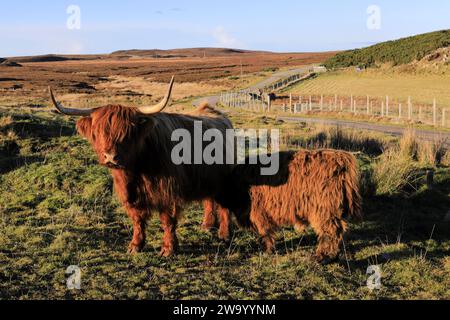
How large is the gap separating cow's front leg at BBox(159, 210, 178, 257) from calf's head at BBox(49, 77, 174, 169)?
760 millimetres

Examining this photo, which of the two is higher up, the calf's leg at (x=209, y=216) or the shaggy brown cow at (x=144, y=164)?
the shaggy brown cow at (x=144, y=164)

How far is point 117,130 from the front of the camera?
179 inches

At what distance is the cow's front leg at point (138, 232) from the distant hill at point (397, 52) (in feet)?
172

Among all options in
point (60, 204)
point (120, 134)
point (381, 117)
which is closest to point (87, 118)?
point (120, 134)

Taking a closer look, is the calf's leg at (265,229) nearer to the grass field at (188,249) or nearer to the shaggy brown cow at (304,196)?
the shaggy brown cow at (304,196)

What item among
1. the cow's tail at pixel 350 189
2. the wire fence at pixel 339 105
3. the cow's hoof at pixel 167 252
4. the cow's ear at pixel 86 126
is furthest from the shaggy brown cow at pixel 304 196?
the wire fence at pixel 339 105

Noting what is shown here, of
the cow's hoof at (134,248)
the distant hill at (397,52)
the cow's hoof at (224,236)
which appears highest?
the distant hill at (397,52)

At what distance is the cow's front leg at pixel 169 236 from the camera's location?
199 inches

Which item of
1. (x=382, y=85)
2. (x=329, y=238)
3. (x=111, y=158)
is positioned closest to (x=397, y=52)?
(x=382, y=85)

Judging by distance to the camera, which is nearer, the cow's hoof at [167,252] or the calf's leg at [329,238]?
the calf's leg at [329,238]

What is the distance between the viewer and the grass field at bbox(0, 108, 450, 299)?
4125mm

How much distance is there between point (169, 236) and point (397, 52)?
57.4 m

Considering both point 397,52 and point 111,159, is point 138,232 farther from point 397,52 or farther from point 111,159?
point 397,52

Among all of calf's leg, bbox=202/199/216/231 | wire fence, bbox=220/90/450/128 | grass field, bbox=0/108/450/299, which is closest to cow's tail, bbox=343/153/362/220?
grass field, bbox=0/108/450/299
